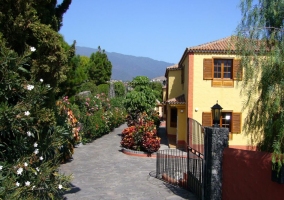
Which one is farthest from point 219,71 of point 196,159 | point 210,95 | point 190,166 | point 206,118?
point 196,159

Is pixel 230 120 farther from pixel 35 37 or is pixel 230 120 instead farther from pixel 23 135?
pixel 23 135

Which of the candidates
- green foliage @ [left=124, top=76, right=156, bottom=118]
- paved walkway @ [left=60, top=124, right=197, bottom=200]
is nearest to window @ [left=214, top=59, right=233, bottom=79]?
paved walkway @ [left=60, top=124, right=197, bottom=200]

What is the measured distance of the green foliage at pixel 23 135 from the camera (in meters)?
6.12

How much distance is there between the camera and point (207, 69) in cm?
1945

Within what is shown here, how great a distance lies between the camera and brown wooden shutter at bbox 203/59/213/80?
63.6 ft

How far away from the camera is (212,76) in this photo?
19.5 m

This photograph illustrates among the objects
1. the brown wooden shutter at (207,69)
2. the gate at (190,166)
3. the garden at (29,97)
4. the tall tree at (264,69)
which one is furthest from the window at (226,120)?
the garden at (29,97)

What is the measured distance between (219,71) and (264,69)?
13.4 m

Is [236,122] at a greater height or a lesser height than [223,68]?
lesser

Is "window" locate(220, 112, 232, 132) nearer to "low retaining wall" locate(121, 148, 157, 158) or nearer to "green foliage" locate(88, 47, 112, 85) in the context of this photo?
"low retaining wall" locate(121, 148, 157, 158)

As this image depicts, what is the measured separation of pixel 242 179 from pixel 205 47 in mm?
12661

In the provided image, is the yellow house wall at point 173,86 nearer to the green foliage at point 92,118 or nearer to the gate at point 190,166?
the green foliage at point 92,118

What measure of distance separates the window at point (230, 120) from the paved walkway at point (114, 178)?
4161mm

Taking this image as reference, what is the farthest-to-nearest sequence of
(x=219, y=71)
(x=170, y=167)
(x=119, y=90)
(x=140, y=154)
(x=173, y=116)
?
(x=119, y=90), (x=173, y=116), (x=219, y=71), (x=140, y=154), (x=170, y=167)
